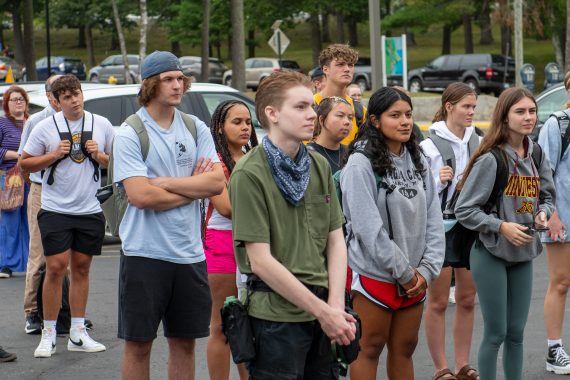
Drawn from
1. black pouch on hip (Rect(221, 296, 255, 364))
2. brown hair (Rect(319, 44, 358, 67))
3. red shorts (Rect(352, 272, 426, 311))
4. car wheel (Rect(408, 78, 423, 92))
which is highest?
brown hair (Rect(319, 44, 358, 67))

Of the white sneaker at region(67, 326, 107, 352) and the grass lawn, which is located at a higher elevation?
the grass lawn

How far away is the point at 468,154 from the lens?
24.0 ft

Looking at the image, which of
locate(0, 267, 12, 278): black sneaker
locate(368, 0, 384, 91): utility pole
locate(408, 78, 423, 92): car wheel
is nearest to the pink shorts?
locate(0, 267, 12, 278): black sneaker

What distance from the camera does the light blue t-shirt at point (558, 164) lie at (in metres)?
7.06

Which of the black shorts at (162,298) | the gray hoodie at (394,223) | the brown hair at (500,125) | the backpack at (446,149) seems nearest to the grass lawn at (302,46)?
the backpack at (446,149)

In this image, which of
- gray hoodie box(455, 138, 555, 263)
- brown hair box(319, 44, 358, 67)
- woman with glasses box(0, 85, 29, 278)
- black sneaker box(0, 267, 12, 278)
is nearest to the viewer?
gray hoodie box(455, 138, 555, 263)

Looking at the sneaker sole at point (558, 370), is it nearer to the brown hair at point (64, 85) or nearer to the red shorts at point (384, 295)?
the red shorts at point (384, 295)

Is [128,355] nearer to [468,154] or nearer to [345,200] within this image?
[345,200]

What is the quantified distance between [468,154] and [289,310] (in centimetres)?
338

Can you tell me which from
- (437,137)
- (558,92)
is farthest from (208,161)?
(558,92)

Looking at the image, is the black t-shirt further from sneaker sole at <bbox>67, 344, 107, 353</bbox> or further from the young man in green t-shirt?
sneaker sole at <bbox>67, 344, 107, 353</bbox>

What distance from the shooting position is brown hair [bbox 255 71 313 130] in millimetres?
4328

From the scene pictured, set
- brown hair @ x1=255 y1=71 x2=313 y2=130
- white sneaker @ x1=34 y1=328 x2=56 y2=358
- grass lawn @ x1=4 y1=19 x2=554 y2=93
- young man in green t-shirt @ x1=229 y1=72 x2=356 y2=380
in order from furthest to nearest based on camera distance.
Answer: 1. grass lawn @ x1=4 y1=19 x2=554 y2=93
2. white sneaker @ x1=34 y1=328 x2=56 y2=358
3. brown hair @ x1=255 y1=71 x2=313 y2=130
4. young man in green t-shirt @ x1=229 y1=72 x2=356 y2=380

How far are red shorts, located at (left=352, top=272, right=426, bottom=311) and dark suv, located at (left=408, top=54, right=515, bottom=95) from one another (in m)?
41.1
